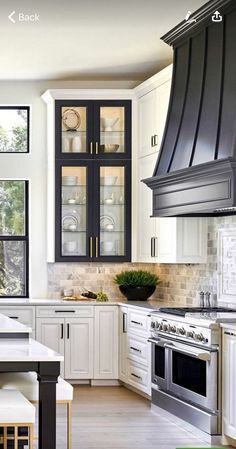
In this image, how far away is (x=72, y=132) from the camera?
30.2 feet

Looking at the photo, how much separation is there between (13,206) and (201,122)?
3.54 metres

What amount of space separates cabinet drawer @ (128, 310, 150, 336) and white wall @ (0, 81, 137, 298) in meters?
1.36

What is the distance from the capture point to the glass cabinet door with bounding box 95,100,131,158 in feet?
30.2

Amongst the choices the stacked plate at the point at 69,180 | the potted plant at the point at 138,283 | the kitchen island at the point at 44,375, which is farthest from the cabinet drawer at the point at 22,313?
the kitchen island at the point at 44,375

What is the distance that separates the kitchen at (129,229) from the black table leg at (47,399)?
4.73ft

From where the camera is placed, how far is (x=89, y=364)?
29.2ft

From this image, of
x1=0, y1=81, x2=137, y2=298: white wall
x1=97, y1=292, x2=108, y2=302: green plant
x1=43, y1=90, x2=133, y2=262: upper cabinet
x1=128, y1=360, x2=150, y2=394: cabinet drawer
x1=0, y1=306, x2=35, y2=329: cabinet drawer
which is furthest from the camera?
x1=0, y1=81, x2=137, y2=298: white wall

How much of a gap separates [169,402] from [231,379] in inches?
46.9

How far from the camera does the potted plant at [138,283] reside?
9.14 meters

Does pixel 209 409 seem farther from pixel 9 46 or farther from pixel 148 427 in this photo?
pixel 9 46

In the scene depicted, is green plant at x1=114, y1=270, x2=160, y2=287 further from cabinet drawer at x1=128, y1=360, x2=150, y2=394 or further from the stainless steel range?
the stainless steel range

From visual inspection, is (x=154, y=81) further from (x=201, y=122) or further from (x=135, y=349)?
(x=135, y=349)

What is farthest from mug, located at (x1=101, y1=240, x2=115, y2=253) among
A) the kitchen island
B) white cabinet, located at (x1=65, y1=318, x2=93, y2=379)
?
the kitchen island

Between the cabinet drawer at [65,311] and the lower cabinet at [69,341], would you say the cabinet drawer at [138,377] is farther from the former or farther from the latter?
the cabinet drawer at [65,311]
